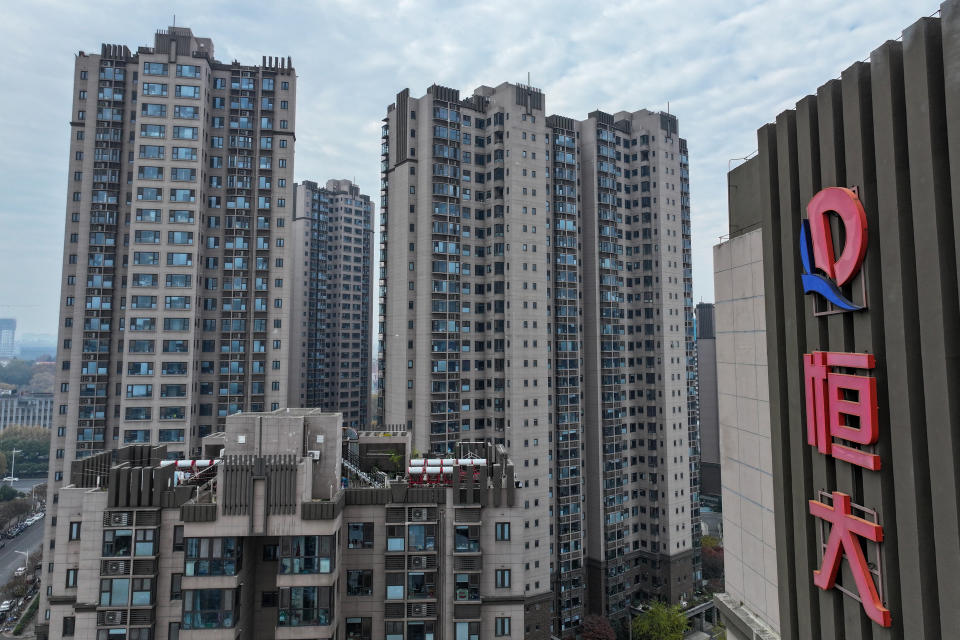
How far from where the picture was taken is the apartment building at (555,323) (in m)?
78.5

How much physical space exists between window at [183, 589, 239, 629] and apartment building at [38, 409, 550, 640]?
0.07m

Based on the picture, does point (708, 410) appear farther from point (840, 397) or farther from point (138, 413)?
point (840, 397)

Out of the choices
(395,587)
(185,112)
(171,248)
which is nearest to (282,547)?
(395,587)

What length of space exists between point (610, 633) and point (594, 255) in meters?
59.2

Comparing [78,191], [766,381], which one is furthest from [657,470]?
[78,191]

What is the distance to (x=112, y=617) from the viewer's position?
32219 mm

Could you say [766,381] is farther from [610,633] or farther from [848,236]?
[610,633]

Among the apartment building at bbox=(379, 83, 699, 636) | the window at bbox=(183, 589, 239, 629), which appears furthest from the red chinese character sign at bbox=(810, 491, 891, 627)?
the apartment building at bbox=(379, 83, 699, 636)

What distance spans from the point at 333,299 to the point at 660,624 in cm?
10232

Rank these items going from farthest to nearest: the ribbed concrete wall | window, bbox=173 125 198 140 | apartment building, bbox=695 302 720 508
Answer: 1. apartment building, bbox=695 302 720 508
2. window, bbox=173 125 198 140
3. the ribbed concrete wall

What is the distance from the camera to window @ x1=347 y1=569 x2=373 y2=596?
118ft

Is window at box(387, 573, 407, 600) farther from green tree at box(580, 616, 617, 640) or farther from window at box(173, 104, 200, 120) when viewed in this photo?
window at box(173, 104, 200, 120)

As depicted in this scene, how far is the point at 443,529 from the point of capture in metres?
36.7

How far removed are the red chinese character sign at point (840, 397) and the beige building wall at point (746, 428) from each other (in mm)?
4432
